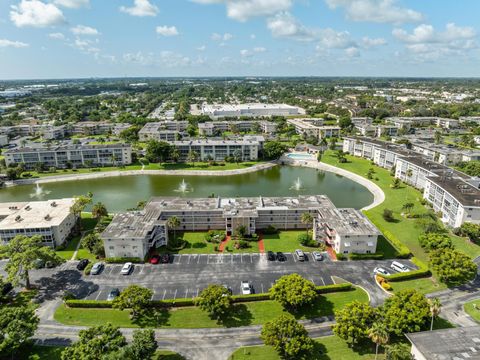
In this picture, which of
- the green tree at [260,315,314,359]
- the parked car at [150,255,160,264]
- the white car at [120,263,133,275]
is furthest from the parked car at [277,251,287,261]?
the white car at [120,263,133,275]

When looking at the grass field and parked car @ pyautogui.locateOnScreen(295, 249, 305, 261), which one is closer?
parked car @ pyautogui.locateOnScreen(295, 249, 305, 261)

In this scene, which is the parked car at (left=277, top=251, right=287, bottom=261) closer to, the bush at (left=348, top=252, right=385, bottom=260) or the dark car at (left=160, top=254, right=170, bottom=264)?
the bush at (left=348, top=252, right=385, bottom=260)

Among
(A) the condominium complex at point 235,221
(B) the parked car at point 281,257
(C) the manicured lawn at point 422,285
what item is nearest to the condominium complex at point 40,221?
(A) the condominium complex at point 235,221

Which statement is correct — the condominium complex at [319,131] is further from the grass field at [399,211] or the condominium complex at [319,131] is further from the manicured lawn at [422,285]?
the manicured lawn at [422,285]

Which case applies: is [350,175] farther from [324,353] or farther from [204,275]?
[324,353]

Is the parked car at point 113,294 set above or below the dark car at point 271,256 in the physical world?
below
